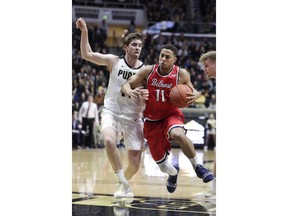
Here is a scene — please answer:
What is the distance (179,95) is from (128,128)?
1017 mm

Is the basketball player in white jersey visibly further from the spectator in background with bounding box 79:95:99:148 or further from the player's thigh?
the spectator in background with bounding box 79:95:99:148

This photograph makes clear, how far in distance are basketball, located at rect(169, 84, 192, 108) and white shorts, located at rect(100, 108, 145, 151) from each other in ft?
2.69

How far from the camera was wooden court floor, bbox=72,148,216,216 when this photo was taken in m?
5.68

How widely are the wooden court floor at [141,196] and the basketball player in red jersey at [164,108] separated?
1.15ft

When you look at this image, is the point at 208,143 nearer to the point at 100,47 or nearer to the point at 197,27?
the point at 100,47

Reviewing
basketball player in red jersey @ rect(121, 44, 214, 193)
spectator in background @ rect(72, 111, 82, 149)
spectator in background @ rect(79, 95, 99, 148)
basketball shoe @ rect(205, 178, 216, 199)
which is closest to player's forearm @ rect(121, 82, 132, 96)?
basketball player in red jersey @ rect(121, 44, 214, 193)

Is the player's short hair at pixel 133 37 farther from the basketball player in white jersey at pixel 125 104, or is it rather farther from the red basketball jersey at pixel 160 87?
the red basketball jersey at pixel 160 87

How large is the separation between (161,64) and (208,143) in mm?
11053

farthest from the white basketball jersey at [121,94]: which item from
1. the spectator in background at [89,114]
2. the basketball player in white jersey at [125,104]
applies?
the spectator in background at [89,114]

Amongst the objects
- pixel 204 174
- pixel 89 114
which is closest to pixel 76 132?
pixel 89 114

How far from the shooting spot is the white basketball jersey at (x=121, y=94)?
658 cm

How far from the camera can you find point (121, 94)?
658cm
